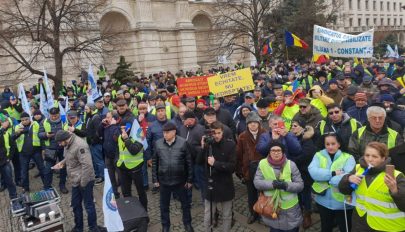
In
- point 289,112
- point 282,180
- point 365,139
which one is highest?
point 289,112

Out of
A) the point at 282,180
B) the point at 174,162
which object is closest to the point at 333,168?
the point at 282,180

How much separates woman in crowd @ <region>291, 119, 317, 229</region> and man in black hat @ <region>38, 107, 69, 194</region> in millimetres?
5347

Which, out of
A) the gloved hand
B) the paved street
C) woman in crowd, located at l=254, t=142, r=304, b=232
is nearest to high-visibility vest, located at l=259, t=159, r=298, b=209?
woman in crowd, located at l=254, t=142, r=304, b=232

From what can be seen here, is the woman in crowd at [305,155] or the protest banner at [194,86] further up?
the protest banner at [194,86]

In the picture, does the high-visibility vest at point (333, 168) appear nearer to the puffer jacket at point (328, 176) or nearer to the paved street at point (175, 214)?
the puffer jacket at point (328, 176)

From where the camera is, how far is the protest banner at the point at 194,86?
9045 mm

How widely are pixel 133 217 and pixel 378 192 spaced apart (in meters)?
3.30

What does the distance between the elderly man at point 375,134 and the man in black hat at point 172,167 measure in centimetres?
243

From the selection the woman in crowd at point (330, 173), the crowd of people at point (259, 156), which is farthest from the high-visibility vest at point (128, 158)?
the woman in crowd at point (330, 173)

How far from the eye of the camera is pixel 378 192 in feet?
11.1

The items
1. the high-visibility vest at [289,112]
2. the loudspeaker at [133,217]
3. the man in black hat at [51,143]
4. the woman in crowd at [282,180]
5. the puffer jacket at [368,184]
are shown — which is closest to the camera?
the puffer jacket at [368,184]

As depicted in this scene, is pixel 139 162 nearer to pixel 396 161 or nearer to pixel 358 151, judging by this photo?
pixel 358 151

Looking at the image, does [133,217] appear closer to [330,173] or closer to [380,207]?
[330,173]

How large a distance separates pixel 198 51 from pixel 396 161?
26862 millimetres
